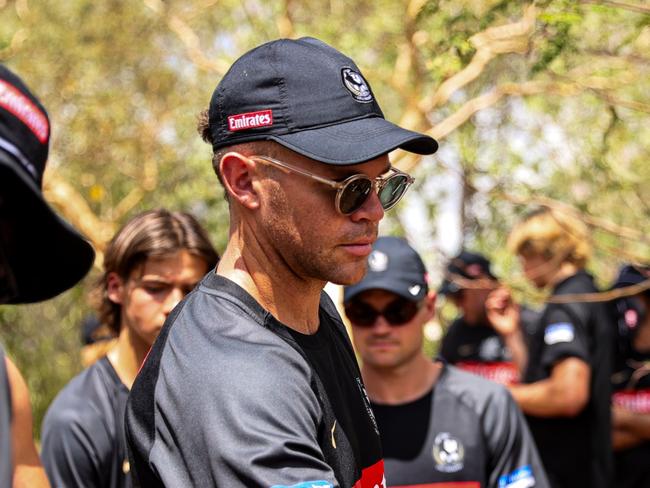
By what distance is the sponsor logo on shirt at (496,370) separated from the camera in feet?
21.2

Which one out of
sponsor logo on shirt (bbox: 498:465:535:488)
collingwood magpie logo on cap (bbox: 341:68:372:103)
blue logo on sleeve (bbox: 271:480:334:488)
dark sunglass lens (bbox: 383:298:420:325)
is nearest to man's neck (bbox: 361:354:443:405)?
dark sunglass lens (bbox: 383:298:420:325)

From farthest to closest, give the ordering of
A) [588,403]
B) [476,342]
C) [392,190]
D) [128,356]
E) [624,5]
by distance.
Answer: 1. [476,342]
2. [588,403]
3. [128,356]
4. [624,5]
5. [392,190]

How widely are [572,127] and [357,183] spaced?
5.48 meters

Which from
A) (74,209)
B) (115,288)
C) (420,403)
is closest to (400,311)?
(420,403)

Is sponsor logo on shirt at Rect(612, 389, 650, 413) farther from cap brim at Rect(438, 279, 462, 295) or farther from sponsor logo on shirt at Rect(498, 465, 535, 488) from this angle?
sponsor logo on shirt at Rect(498, 465, 535, 488)

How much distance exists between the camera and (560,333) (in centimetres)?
557

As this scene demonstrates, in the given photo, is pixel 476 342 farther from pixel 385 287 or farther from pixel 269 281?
pixel 269 281

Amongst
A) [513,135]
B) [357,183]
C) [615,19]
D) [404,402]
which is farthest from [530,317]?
[357,183]

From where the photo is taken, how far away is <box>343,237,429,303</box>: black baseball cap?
13.5 feet

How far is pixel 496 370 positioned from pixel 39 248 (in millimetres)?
4959

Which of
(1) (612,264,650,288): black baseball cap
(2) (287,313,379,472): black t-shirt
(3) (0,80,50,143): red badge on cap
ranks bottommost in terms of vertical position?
(1) (612,264,650,288): black baseball cap

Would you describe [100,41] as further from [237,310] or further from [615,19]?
[237,310]

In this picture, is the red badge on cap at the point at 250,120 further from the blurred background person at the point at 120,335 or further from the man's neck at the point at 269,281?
the blurred background person at the point at 120,335

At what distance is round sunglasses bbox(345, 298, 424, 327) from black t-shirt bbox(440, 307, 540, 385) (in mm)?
2455
